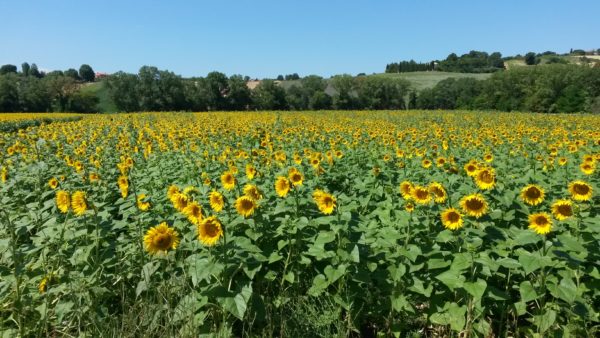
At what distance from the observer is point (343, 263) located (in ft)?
10.9

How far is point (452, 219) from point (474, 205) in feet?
0.77

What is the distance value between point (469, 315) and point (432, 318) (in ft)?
1.03

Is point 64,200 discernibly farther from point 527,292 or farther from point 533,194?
point 533,194

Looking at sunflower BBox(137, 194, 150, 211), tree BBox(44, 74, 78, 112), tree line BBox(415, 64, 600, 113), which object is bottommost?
tree line BBox(415, 64, 600, 113)

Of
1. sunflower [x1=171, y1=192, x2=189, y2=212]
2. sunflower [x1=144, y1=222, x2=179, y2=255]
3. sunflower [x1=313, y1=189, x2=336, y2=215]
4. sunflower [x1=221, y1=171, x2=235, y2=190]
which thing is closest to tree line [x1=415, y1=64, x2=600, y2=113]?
sunflower [x1=313, y1=189, x2=336, y2=215]

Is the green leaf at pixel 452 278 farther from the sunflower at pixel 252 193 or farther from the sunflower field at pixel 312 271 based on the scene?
the sunflower at pixel 252 193

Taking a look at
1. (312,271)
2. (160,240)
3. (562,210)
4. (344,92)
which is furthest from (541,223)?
(344,92)

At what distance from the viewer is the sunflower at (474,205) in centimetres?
331

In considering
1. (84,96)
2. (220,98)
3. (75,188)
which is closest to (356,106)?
(220,98)

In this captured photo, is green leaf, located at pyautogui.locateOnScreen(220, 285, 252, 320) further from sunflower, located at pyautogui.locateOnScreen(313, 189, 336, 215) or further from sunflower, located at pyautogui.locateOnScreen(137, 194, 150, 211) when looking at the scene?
sunflower, located at pyautogui.locateOnScreen(137, 194, 150, 211)

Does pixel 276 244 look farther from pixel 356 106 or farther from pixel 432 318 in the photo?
pixel 356 106

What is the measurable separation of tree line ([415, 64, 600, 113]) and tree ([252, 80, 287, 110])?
89.8 feet

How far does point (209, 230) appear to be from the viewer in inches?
117

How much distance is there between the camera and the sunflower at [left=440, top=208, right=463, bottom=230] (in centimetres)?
325
